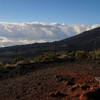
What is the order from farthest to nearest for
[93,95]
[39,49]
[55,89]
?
[39,49] → [55,89] → [93,95]

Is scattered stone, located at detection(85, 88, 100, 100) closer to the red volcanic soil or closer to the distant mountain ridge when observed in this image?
the red volcanic soil

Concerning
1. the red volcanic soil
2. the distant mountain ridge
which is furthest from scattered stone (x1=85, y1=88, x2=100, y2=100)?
the distant mountain ridge

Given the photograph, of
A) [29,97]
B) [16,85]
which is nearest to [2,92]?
[16,85]

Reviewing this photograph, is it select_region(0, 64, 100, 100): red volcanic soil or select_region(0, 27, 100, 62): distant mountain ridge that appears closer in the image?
select_region(0, 64, 100, 100): red volcanic soil

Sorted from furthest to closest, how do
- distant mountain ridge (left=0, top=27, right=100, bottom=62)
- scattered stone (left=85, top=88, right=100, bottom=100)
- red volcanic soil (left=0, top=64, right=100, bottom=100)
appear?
distant mountain ridge (left=0, top=27, right=100, bottom=62) → red volcanic soil (left=0, top=64, right=100, bottom=100) → scattered stone (left=85, top=88, right=100, bottom=100)

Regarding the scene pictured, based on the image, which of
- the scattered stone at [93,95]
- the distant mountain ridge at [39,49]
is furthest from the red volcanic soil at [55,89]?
the distant mountain ridge at [39,49]

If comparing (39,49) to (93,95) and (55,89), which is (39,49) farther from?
(93,95)

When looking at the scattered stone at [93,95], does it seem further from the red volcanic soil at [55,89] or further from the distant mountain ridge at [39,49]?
the distant mountain ridge at [39,49]

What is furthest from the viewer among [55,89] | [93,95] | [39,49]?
[39,49]

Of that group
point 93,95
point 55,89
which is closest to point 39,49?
point 55,89

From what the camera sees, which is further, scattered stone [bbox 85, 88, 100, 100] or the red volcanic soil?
the red volcanic soil

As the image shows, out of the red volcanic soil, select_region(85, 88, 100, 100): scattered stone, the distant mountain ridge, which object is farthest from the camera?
the distant mountain ridge

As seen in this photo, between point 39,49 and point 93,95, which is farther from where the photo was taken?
point 39,49

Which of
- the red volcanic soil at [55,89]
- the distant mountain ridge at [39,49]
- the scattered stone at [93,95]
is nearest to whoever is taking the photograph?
the scattered stone at [93,95]
